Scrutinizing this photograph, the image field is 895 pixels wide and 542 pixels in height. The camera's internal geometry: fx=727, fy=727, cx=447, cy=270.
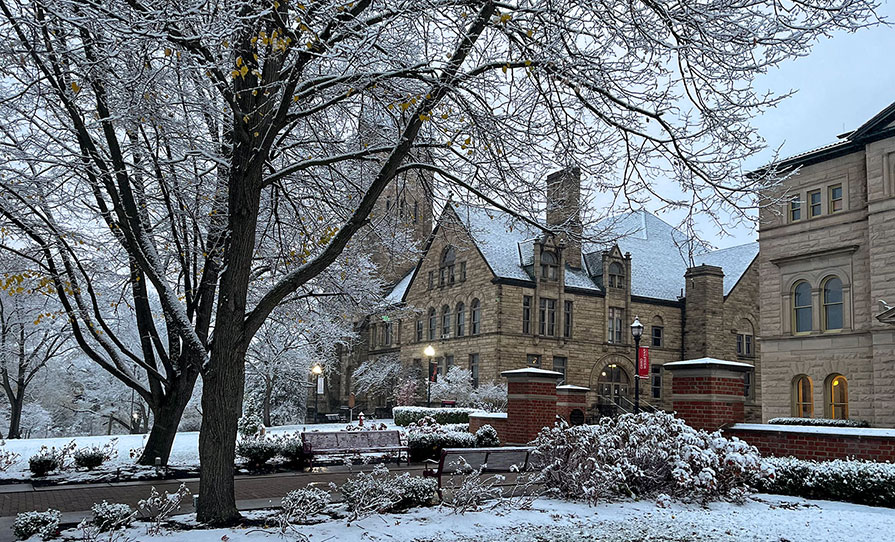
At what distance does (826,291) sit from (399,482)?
919 inches

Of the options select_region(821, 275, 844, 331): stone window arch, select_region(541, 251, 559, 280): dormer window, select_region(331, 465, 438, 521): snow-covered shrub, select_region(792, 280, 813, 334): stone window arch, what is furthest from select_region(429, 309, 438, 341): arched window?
select_region(331, 465, 438, 521): snow-covered shrub

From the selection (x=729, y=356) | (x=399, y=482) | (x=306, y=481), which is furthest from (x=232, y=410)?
(x=729, y=356)

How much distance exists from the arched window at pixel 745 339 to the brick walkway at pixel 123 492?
36417 mm

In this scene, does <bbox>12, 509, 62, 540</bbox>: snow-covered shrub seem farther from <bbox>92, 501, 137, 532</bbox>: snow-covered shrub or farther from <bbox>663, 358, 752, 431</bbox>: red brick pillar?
<bbox>663, 358, 752, 431</bbox>: red brick pillar

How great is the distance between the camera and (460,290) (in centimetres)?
4244

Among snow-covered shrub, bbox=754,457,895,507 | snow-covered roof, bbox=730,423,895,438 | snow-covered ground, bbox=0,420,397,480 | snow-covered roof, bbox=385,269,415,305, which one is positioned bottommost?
snow-covered ground, bbox=0,420,397,480

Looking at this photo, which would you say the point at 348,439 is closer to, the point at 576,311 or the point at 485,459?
the point at 485,459

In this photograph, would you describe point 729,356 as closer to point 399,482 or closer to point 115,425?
point 399,482

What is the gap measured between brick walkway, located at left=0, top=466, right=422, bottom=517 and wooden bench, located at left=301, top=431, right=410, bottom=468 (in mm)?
1297

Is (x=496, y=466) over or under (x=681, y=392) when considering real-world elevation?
under

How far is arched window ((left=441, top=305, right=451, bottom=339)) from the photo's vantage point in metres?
43.6

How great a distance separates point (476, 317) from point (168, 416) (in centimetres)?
2697

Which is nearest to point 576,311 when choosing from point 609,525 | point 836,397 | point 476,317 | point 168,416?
point 476,317

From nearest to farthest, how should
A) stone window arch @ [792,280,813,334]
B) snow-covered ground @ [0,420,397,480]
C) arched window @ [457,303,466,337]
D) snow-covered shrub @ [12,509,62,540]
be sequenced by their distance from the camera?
snow-covered shrub @ [12,509,62,540], snow-covered ground @ [0,420,397,480], stone window arch @ [792,280,813,334], arched window @ [457,303,466,337]
